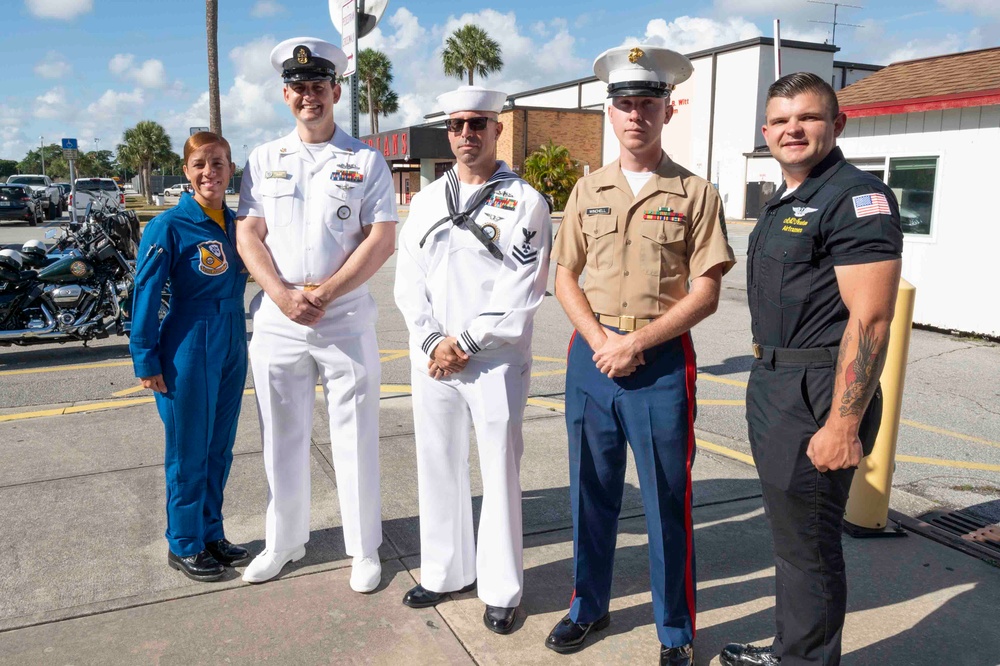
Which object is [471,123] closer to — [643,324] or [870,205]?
[643,324]

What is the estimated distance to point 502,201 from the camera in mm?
3039

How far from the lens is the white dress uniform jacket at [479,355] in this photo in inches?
120

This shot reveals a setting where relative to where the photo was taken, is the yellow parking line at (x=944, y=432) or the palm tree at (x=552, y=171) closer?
the yellow parking line at (x=944, y=432)

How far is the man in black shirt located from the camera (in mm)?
2342

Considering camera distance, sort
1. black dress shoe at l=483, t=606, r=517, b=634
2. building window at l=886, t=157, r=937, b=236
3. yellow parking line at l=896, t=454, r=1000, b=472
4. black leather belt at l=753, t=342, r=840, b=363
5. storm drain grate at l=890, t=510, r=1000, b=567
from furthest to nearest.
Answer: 1. building window at l=886, t=157, r=937, b=236
2. yellow parking line at l=896, t=454, r=1000, b=472
3. storm drain grate at l=890, t=510, r=1000, b=567
4. black dress shoe at l=483, t=606, r=517, b=634
5. black leather belt at l=753, t=342, r=840, b=363

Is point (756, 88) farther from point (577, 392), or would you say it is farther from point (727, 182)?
point (577, 392)

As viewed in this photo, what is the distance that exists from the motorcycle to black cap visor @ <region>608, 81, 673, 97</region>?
5907 mm

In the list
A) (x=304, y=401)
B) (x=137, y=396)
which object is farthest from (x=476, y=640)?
(x=137, y=396)

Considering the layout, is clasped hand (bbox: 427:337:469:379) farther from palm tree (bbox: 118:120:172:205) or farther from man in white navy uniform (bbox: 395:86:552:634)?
palm tree (bbox: 118:120:172:205)

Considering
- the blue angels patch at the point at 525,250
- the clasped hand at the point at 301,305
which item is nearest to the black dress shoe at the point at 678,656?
the blue angels patch at the point at 525,250

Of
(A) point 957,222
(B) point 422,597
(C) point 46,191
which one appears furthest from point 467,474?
(C) point 46,191

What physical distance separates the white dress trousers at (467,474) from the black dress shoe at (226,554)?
927mm

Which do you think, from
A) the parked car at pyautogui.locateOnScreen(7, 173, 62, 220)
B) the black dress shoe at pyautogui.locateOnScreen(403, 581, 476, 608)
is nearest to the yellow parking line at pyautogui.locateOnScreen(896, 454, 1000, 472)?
the black dress shoe at pyautogui.locateOnScreen(403, 581, 476, 608)

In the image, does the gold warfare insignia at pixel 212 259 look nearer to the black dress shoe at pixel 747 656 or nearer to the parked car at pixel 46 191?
the black dress shoe at pixel 747 656
